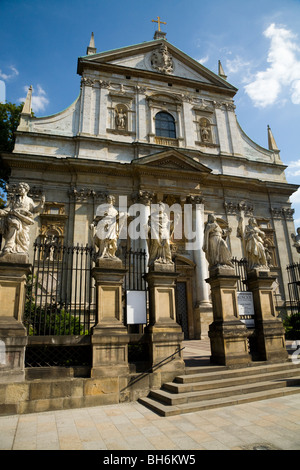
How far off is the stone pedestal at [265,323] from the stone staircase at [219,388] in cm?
61

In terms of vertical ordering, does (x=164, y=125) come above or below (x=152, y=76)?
below

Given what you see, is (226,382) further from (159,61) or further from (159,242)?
(159,61)

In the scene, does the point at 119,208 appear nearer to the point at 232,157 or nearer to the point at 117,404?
the point at 232,157

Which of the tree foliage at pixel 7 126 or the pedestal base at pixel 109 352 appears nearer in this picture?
the pedestal base at pixel 109 352

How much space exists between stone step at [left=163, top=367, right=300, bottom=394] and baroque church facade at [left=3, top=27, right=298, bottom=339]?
9205 millimetres

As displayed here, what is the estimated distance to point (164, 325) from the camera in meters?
7.55

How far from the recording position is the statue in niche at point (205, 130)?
73.1 ft

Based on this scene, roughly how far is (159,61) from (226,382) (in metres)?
23.1

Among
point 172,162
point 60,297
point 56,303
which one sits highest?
point 172,162

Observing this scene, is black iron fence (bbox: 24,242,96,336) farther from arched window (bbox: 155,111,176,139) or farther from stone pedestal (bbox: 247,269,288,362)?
arched window (bbox: 155,111,176,139)

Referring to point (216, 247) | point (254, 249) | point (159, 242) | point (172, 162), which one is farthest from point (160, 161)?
point (159, 242)

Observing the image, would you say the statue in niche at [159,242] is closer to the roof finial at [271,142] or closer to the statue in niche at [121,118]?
the statue in niche at [121,118]

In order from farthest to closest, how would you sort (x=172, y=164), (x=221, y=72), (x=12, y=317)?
(x=221, y=72) < (x=172, y=164) < (x=12, y=317)

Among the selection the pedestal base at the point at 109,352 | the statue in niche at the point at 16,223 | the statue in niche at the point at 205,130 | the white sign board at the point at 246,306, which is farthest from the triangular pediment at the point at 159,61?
the pedestal base at the point at 109,352
